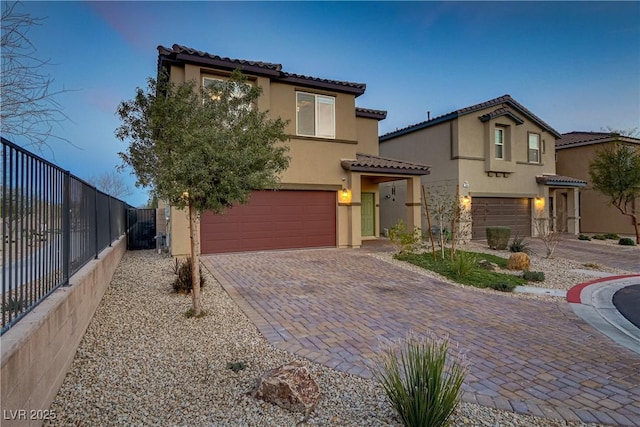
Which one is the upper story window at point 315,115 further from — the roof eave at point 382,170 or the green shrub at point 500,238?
the green shrub at point 500,238

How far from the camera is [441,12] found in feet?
46.8

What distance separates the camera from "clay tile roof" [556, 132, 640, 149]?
1995 cm

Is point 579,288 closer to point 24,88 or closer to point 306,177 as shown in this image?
point 306,177

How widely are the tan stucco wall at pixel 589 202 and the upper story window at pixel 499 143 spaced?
807 cm

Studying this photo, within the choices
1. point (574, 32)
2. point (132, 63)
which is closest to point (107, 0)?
point (132, 63)

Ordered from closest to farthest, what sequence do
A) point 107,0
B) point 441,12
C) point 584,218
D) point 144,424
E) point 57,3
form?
point 144,424 < point 57,3 < point 107,0 < point 441,12 < point 584,218

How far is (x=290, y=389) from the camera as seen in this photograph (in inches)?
117

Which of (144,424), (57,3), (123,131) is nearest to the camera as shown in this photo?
(144,424)

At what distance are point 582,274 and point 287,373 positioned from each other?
34.9 ft

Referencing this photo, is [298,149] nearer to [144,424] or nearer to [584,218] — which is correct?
[144,424]

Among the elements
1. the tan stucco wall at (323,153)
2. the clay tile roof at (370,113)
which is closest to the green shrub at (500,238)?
the tan stucco wall at (323,153)

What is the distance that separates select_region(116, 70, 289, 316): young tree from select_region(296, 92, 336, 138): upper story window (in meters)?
7.61

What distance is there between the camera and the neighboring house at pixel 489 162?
17438 mm

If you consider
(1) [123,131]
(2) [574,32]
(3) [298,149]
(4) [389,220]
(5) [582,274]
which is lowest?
(5) [582,274]
